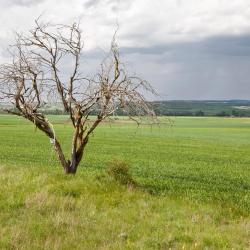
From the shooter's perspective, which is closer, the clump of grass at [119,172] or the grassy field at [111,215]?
the grassy field at [111,215]

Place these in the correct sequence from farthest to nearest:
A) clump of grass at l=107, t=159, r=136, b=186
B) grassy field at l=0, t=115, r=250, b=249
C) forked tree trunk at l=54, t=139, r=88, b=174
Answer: forked tree trunk at l=54, t=139, r=88, b=174 < clump of grass at l=107, t=159, r=136, b=186 < grassy field at l=0, t=115, r=250, b=249

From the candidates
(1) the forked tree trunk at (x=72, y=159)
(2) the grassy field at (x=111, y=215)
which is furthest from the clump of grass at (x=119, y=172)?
(1) the forked tree trunk at (x=72, y=159)

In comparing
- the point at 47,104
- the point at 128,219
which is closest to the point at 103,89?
the point at 47,104

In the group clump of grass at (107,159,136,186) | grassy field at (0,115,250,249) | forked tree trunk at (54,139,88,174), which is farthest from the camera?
forked tree trunk at (54,139,88,174)

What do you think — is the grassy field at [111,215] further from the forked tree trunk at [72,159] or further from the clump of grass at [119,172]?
the forked tree trunk at [72,159]

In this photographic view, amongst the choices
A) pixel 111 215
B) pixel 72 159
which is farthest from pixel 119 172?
pixel 111 215

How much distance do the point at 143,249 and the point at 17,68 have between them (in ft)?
34.6

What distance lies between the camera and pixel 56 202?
12.6 m

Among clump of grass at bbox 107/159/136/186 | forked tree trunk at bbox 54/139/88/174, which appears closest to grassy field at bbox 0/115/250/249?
clump of grass at bbox 107/159/136/186

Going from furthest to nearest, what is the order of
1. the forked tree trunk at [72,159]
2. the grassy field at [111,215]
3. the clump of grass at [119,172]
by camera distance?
the forked tree trunk at [72,159]
the clump of grass at [119,172]
the grassy field at [111,215]

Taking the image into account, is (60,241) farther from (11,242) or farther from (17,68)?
(17,68)

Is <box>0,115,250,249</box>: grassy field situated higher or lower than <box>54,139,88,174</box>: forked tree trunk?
lower

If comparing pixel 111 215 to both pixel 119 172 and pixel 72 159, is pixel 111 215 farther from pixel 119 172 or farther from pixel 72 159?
pixel 72 159

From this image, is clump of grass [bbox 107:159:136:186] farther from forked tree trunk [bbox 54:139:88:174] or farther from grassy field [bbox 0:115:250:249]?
forked tree trunk [bbox 54:139:88:174]
